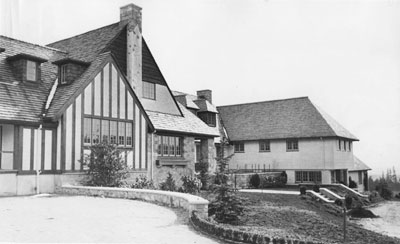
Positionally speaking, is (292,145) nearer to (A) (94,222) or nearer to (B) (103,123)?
(B) (103,123)

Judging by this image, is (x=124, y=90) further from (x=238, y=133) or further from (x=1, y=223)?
(x=238, y=133)

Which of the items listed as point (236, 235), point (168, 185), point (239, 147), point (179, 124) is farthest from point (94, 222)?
point (239, 147)

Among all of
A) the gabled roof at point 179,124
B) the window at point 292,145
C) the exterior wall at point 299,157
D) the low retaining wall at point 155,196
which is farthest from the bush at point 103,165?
the window at point 292,145

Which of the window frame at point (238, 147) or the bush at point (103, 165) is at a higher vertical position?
the window frame at point (238, 147)

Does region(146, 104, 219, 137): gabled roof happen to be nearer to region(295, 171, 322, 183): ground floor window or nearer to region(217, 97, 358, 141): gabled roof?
region(217, 97, 358, 141): gabled roof

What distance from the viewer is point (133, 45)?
1049 inches

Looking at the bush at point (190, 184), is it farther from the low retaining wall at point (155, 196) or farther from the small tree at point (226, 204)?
Result: the small tree at point (226, 204)

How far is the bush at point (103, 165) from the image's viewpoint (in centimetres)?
2003

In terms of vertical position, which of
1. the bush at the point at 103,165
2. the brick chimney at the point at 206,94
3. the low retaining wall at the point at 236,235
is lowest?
the low retaining wall at the point at 236,235

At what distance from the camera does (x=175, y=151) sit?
2747 cm

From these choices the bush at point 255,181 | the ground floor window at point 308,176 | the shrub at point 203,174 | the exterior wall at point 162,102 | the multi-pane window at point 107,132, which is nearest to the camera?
the multi-pane window at point 107,132

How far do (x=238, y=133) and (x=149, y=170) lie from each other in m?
19.1

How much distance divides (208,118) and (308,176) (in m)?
10.1

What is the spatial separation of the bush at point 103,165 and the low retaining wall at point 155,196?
1.51 m
